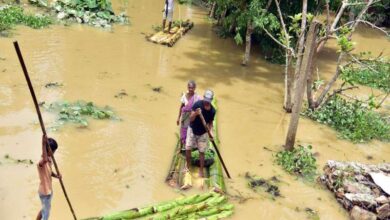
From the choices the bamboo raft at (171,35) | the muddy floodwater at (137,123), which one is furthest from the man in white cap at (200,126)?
the bamboo raft at (171,35)

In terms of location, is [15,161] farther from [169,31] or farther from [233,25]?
[233,25]

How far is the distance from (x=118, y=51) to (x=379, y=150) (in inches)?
308

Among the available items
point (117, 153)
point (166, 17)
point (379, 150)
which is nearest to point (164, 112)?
point (117, 153)

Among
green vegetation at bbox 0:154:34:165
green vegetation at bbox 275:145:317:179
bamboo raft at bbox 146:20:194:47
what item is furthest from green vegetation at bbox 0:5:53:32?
green vegetation at bbox 275:145:317:179

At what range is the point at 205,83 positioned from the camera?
12961mm

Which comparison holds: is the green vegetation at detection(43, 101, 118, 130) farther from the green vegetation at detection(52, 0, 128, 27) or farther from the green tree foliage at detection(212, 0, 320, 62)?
the green vegetation at detection(52, 0, 128, 27)

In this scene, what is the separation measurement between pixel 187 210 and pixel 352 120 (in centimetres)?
610

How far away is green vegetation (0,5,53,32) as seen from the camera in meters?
14.4

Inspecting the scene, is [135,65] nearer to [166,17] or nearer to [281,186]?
[166,17]

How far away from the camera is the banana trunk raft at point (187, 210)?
668 centimetres

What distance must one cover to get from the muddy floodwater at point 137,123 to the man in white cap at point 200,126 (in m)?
0.72

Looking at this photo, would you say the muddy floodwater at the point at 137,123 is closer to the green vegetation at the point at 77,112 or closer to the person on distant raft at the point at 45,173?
the green vegetation at the point at 77,112

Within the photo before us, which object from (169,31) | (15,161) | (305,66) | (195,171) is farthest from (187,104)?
(169,31)

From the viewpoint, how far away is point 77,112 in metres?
9.99
